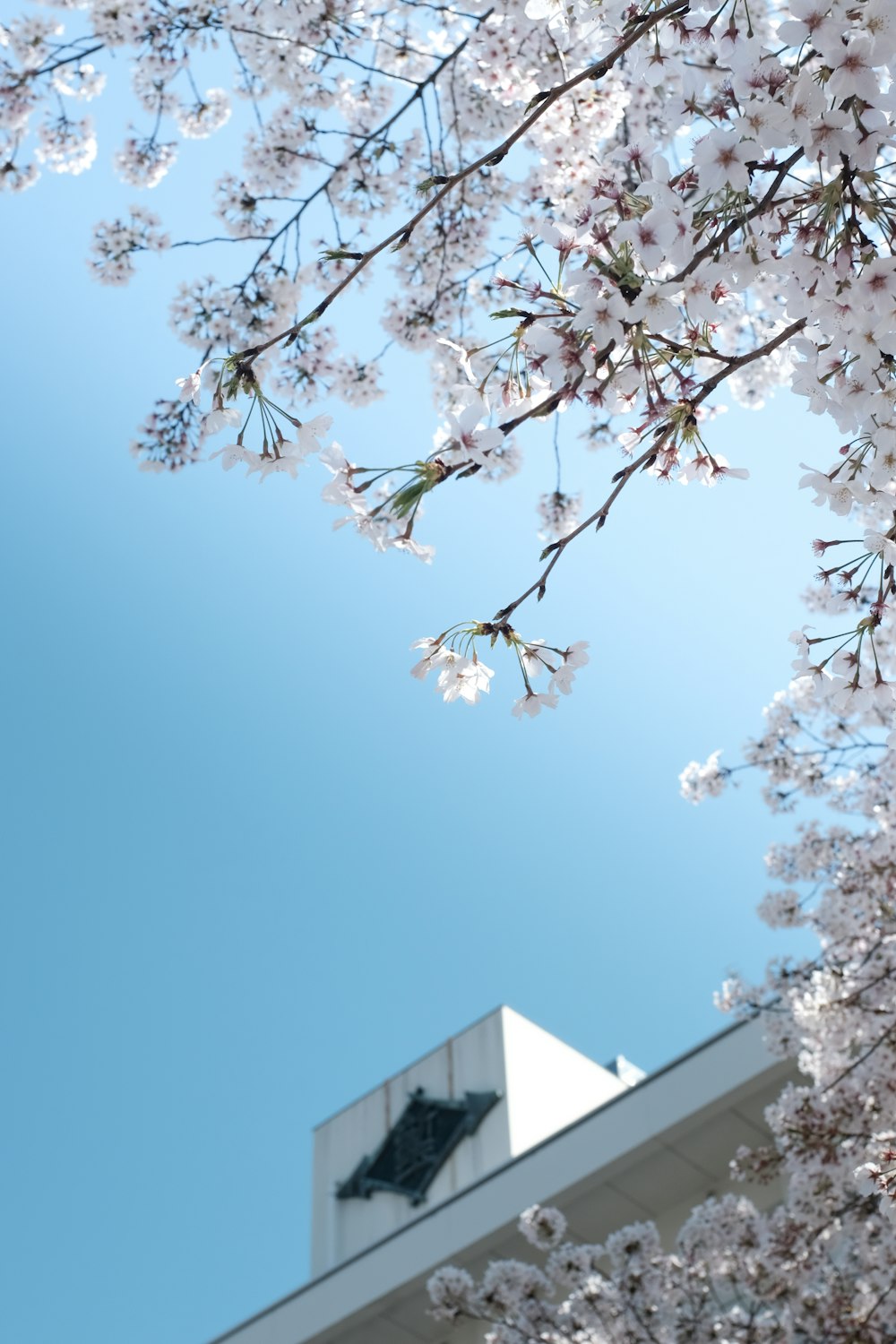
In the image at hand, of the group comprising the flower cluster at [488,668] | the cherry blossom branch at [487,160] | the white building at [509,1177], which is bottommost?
the flower cluster at [488,668]

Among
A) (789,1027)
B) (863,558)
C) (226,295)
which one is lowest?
(863,558)

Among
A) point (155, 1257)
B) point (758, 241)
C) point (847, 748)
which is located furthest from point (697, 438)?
point (155, 1257)

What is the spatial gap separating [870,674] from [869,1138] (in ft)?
12.9

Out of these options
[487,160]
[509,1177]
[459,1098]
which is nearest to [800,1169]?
[509,1177]

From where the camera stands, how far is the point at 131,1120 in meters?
25.9

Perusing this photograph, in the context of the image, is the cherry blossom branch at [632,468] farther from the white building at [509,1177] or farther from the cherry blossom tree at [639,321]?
the white building at [509,1177]

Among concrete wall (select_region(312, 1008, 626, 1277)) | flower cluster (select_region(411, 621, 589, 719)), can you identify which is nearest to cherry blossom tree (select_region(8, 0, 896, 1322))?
flower cluster (select_region(411, 621, 589, 719))

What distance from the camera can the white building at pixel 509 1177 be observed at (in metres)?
9.12

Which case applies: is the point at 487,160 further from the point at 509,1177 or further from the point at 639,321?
the point at 509,1177

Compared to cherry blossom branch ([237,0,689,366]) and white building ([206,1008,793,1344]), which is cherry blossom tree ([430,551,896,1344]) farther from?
cherry blossom branch ([237,0,689,366])

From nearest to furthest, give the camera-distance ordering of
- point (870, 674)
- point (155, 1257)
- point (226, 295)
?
point (870, 674) → point (226, 295) → point (155, 1257)

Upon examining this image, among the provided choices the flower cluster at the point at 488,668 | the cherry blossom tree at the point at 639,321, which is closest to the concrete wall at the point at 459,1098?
the cherry blossom tree at the point at 639,321

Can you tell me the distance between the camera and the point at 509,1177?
32.1ft

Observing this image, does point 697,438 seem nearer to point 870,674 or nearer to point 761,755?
point 870,674
